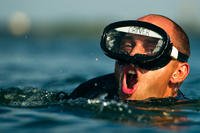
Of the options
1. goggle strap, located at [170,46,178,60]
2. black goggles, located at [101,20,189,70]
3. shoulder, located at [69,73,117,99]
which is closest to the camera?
black goggles, located at [101,20,189,70]

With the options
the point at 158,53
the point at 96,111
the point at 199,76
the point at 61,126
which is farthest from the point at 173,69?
the point at 199,76

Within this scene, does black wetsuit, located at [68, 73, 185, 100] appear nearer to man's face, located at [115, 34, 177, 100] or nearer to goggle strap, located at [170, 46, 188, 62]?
man's face, located at [115, 34, 177, 100]

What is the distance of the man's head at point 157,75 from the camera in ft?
23.8

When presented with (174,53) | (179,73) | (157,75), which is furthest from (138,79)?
(179,73)

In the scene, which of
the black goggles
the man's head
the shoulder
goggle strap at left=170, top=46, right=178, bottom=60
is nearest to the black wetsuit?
the shoulder

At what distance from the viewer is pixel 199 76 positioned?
1394 centimetres

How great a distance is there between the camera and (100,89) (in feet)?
25.6

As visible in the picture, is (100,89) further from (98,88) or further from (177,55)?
(177,55)

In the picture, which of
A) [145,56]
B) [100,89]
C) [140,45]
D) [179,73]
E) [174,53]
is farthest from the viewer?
[100,89]

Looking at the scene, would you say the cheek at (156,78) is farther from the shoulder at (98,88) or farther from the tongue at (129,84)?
the shoulder at (98,88)

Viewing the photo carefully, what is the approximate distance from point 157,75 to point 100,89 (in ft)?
2.51

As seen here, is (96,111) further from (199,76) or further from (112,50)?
(199,76)

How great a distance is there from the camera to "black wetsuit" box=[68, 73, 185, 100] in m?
7.70

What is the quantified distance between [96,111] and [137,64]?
0.64m
